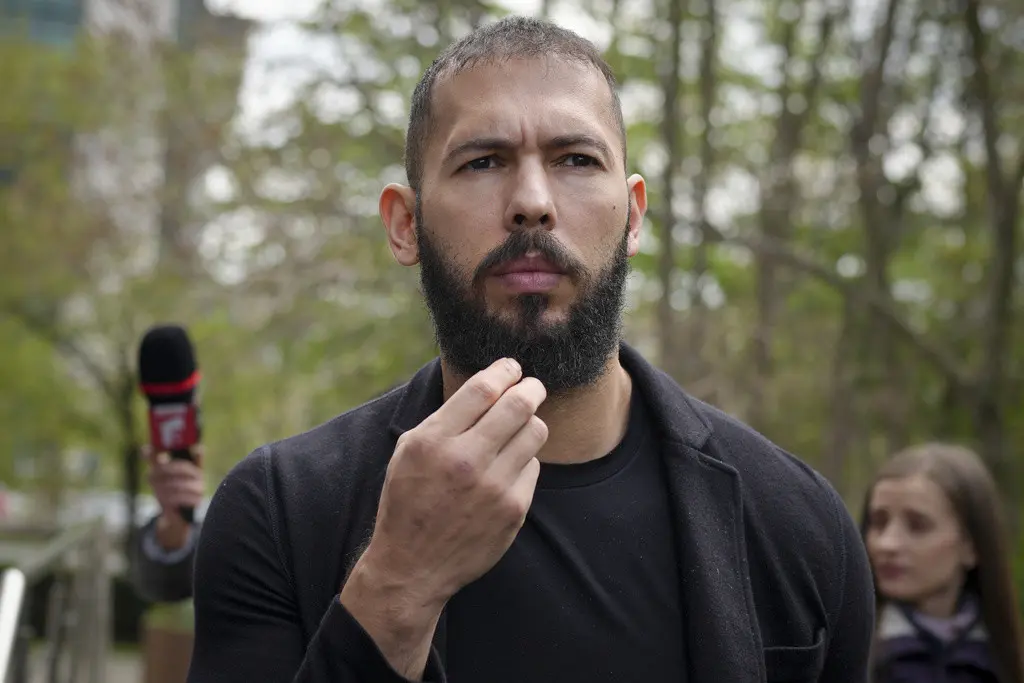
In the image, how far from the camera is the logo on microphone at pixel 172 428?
4379 mm

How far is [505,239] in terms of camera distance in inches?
93.4

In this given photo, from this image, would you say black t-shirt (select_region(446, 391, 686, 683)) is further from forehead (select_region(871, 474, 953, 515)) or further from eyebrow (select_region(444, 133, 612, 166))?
forehead (select_region(871, 474, 953, 515))

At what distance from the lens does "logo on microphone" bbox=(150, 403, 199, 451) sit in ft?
14.4

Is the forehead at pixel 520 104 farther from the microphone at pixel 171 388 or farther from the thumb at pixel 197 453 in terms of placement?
the thumb at pixel 197 453

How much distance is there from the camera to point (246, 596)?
2236 millimetres

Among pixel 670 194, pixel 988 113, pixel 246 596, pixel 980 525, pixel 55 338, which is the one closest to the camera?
pixel 246 596

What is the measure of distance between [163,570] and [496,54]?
2.38 m

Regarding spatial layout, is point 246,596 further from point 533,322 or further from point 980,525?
point 980,525

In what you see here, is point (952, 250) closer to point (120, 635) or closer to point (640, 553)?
point (640, 553)

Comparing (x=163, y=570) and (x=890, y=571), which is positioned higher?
(x=163, y=570)

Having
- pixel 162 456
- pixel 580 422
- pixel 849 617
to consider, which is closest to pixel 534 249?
pixel 580 422

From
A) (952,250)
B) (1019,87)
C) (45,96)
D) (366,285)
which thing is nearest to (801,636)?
(1019,87)

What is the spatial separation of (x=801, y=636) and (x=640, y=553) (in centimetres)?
31

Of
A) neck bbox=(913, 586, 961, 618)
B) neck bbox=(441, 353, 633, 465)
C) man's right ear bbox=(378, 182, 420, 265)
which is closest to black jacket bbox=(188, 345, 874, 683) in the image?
neck bbox=(441, 353, 633, 465)
